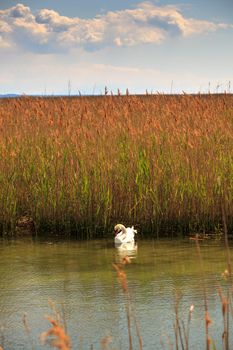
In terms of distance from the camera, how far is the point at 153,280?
495cm

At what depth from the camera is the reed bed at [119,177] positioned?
22.1ft

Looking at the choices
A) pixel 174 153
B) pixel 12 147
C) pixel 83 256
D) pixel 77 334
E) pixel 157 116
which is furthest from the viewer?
pixel 157 116

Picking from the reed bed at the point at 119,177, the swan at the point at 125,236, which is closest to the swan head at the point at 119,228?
the swan at the point at 125,236

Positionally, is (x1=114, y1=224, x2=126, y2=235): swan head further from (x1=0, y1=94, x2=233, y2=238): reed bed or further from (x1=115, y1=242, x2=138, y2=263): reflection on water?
(x1=0, y1=94, x2=233, y2=238): reed bed

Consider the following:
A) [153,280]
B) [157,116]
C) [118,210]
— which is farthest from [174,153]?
[153,280]

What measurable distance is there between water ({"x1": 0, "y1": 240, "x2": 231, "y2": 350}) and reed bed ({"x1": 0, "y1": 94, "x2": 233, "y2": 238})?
0.41m

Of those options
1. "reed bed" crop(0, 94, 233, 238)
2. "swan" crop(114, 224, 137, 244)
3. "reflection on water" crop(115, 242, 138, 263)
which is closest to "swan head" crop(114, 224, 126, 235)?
"swan" crop(114, 224, 137, 244)

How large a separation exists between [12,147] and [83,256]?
2.03 m

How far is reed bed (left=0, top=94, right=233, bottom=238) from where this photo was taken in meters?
6.73

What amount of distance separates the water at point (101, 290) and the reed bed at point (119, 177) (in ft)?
1.35

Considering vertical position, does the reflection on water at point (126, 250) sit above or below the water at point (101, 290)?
above

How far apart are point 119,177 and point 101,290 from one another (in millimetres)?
2274

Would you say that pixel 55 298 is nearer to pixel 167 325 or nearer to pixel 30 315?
pixel 30 315

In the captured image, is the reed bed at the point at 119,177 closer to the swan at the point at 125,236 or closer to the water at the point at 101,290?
the water at the point at 101,290
